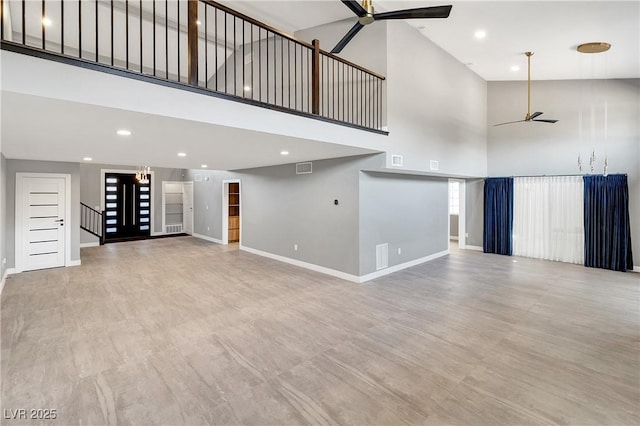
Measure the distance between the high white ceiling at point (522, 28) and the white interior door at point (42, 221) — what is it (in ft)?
18.5

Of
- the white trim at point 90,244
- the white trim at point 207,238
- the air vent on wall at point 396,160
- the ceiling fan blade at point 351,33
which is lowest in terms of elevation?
the white trim at point 90,244

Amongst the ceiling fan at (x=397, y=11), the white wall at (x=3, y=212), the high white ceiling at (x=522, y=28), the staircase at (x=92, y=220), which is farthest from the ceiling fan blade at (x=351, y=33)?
the staircase at (x=92, y=220)

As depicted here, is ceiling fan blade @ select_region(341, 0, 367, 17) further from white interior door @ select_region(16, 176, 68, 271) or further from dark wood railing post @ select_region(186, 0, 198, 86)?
white interior door @ select_region(16, 176, 68, 271)

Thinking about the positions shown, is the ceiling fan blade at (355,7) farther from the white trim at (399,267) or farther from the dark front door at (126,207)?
the dark front door at (126,207)

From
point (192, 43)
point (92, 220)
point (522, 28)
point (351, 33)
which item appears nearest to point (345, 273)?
point (351, 33)

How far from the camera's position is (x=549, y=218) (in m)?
7.77

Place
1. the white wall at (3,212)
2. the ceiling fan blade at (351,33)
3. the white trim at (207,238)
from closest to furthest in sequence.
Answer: the ceiling fan blade at (351,33) < the white wall at (3,212) < the white trim at (207,238)

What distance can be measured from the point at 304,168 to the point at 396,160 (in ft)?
7.06

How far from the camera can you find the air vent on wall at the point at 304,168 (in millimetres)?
6645

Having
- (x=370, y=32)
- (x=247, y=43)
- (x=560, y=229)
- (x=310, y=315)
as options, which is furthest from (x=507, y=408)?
(x=247, y=43)

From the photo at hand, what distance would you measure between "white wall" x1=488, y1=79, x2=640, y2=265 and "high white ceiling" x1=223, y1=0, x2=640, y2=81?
383 millimetres

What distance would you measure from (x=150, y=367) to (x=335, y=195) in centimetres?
417

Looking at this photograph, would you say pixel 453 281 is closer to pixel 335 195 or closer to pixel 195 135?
pixel 335 195

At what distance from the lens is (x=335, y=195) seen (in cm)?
613
